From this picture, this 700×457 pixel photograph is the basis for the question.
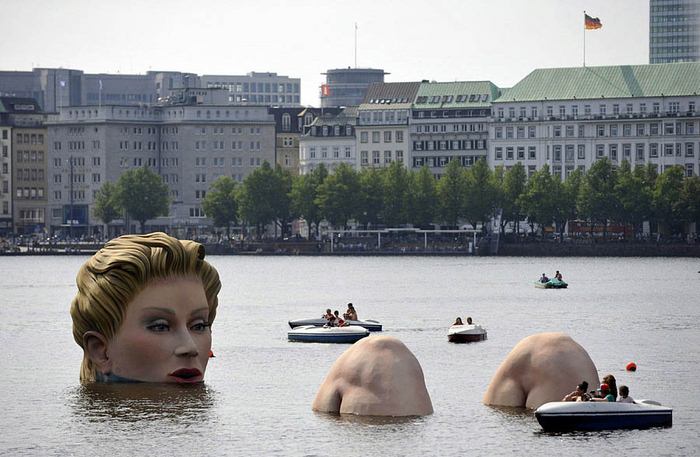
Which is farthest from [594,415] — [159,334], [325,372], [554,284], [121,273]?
[554,284]

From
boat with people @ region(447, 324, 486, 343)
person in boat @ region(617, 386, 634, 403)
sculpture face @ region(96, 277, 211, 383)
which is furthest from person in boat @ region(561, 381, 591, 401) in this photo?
boat with people @ region(447, 324, 486, 343)

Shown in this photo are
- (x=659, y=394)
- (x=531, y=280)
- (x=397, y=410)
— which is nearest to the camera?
(x=397, y=410)

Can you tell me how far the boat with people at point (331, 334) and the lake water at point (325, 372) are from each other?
2.89 feet

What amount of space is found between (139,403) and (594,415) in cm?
1334

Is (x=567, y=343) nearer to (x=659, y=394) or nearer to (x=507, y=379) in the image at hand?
(x=507, y=379)

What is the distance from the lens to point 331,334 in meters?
86.6

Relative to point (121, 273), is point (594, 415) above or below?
below

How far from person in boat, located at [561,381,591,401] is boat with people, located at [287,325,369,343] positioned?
3710 cm

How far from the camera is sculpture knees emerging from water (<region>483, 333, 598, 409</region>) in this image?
4862 cm

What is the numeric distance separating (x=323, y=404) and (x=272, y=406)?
26.9ft

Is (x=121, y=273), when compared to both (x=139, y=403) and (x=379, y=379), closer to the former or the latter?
(x=379, y=379)

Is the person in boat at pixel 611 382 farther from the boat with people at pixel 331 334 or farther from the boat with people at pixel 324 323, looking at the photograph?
the boat with people at pixel 324 323

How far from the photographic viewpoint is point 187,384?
52312 mm

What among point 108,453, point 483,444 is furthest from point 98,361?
point 483,444
